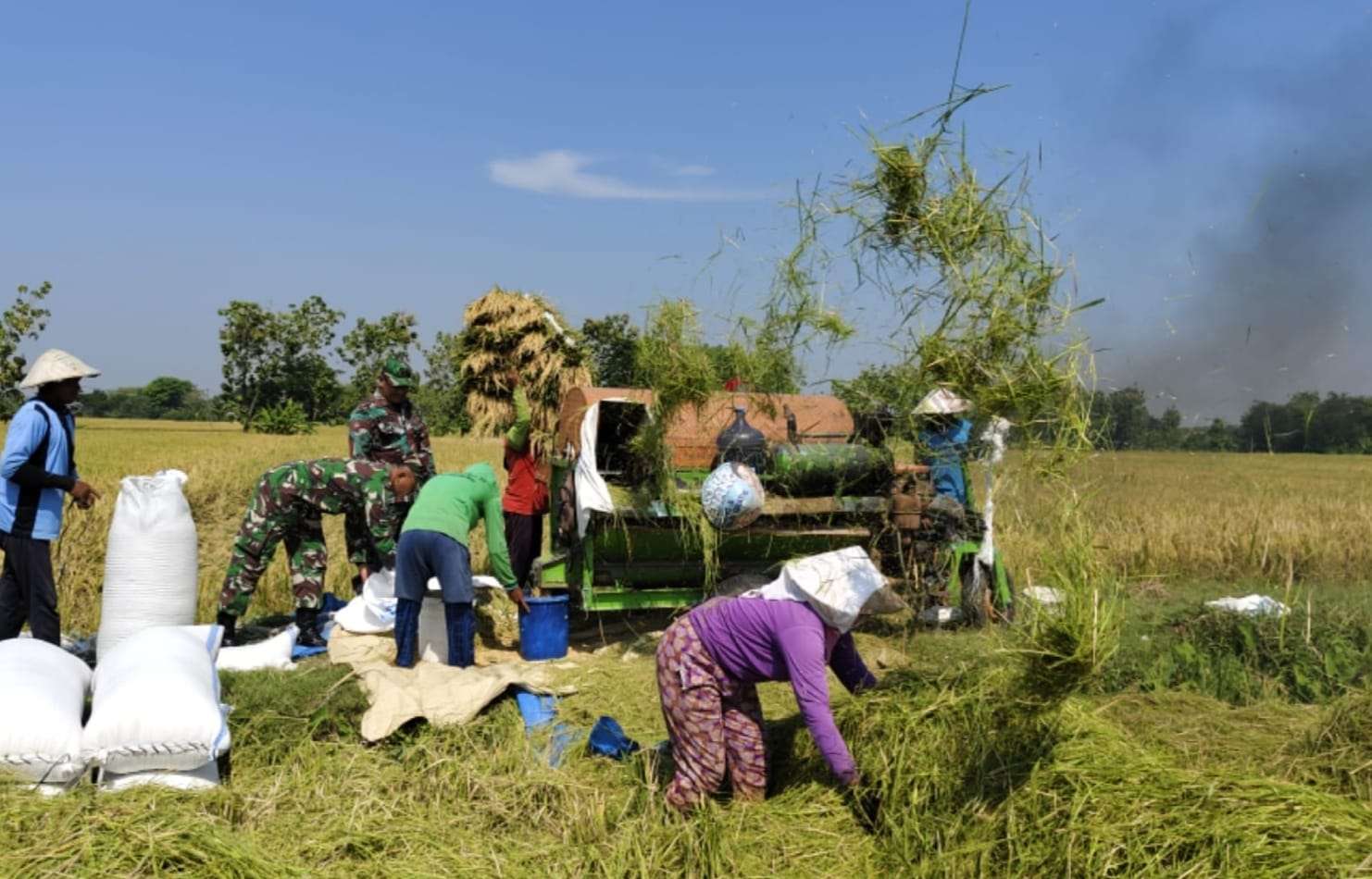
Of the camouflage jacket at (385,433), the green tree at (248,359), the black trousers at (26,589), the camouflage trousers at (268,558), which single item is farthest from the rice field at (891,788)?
the green tree at (248,359)

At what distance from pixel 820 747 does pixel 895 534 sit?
9.05 feet

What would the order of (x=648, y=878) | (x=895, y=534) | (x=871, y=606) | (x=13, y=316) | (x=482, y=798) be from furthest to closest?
(x=13, y=316) → (x=895, y=534) → (x=482, y=798) → (x=871, y=606) → (x=648, y=878)

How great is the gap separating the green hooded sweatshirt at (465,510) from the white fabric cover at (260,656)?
3.42 feet

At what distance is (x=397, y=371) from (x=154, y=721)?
11.7 feet

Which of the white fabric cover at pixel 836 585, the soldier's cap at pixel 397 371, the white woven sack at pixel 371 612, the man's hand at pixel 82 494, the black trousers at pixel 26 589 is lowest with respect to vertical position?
the white woven sack at pixel 371 612

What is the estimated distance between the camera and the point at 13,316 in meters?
46.4

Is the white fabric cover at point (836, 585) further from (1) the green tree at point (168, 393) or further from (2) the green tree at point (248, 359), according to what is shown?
(1) the green tree at point (168, 393)

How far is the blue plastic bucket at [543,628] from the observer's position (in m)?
6.73

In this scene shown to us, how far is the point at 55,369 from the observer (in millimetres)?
5875

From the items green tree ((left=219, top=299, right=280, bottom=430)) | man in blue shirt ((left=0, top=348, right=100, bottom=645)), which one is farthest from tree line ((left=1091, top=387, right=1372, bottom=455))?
green tree ((left=219, top=299, right=280, bottom=430))

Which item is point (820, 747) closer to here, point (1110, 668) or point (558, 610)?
point (1110, 668)

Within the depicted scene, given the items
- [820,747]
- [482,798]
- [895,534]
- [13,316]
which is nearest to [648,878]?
[820,747]

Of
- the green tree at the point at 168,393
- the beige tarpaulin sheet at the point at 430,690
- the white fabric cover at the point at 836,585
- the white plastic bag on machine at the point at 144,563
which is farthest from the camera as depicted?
the green tree at the point at 168,393

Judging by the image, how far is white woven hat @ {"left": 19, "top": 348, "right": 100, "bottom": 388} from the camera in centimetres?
586
